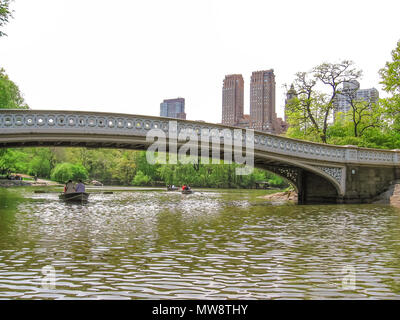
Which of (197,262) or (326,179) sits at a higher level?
(326,179)

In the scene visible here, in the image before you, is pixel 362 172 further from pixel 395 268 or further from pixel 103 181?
pixel 103 181

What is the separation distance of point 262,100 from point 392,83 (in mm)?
106626

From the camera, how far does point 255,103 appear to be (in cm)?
13638

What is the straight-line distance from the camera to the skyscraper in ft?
433

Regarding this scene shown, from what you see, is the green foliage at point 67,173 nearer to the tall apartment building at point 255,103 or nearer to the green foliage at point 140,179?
the green foliage at point 140,179

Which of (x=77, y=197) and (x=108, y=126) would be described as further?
(x=77, y=197)

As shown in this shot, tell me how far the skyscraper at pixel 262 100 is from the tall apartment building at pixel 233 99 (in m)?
4.54

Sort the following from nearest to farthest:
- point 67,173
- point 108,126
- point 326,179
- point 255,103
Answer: point 108,126 < point 326,179 < point 67,173 < point 255,103

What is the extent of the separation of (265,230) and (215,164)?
4437cm

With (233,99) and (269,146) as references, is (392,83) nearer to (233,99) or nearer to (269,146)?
(269,146)

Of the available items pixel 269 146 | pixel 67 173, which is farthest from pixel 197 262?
pixel 67 173

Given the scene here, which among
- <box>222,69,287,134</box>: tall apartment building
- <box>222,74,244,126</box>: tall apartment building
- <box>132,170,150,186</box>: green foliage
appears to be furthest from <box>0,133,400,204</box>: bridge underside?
<box>222,74,244,126</box>: tall apartment building

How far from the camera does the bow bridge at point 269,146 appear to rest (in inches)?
645

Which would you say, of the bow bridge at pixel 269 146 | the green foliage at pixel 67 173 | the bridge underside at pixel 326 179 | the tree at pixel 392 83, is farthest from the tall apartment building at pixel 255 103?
the bow bridge at pixel 269 146
